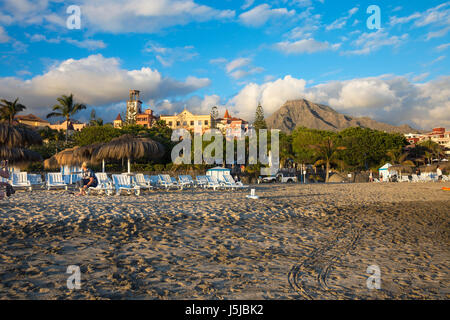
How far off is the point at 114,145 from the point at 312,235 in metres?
10.7

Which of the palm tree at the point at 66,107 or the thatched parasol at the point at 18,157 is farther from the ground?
the palm tree at the point at 66,107

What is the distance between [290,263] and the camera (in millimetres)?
4367

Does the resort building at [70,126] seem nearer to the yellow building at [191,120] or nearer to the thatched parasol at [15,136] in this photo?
the yellow building at [191,120]

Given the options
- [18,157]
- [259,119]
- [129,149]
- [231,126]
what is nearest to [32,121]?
[231,126]

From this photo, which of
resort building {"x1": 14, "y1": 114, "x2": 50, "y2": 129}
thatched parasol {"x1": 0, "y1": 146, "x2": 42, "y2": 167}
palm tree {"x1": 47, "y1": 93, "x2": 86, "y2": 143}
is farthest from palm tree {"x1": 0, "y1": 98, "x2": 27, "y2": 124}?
resort building {"x1": 14, "y1": 114, "x2": 50, "y2": 129}

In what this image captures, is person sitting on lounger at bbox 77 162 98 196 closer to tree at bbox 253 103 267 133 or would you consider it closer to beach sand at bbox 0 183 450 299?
beach sand at bbox 0 183 450 299

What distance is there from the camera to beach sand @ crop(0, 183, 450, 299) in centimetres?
341

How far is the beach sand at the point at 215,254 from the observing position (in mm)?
3408

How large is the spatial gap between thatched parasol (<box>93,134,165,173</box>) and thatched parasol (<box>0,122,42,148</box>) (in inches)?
145

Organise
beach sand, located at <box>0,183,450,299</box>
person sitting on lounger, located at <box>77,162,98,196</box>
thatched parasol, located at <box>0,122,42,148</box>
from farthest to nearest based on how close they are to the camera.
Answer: person sitting on lounger, located at <box>77,162,98,196</box> → thatched parasol, located at <box>0,122,42,148</box> → beach sand, located at <box>0,183,450,299</box>

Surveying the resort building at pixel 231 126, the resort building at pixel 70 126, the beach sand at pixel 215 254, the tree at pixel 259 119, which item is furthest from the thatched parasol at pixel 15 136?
the resort building at pixel 70 126

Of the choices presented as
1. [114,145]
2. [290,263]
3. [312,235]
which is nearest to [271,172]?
[114,145]

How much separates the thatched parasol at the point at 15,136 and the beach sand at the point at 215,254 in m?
2.98

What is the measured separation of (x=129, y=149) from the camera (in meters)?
14.2
